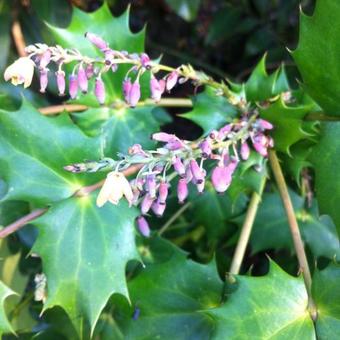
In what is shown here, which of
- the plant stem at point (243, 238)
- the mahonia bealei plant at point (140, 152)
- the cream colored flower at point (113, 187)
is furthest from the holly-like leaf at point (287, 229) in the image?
the cream colored flower at point (113, 187)

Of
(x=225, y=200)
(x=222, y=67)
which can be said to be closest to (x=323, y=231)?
(x=225, y=200)

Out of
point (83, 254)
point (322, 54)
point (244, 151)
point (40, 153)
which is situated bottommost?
point (83, 254)

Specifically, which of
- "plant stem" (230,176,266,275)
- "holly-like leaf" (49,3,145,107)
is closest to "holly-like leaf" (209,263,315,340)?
"plant stem" (230,176,266,275)

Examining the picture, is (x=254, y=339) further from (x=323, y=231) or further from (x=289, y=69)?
(x=289, y=69)

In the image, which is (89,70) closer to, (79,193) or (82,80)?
(82,80)

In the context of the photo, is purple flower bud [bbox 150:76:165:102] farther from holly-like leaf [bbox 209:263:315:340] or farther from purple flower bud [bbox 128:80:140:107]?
holly-like leaf [bbox 209:263:315:340]

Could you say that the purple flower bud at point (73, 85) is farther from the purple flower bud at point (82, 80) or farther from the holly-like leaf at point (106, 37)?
the holly-like leaf at point (106, 37)

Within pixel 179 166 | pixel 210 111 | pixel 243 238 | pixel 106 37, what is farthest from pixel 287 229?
pixel 179 166

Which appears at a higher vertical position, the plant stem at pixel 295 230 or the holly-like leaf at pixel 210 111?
the holly-like leaf at pixel 210 111
